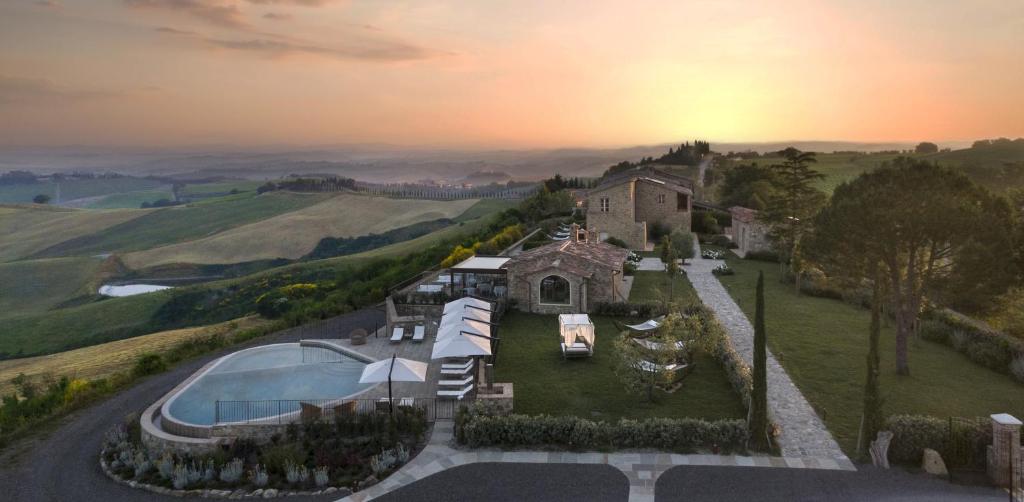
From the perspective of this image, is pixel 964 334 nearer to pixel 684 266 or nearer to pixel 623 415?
pixel 623 415

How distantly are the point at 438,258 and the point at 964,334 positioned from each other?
100ft

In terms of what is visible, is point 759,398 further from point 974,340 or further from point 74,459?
point 74,459

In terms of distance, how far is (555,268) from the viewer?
88.2 ft

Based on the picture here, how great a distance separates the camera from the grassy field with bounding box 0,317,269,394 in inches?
1054

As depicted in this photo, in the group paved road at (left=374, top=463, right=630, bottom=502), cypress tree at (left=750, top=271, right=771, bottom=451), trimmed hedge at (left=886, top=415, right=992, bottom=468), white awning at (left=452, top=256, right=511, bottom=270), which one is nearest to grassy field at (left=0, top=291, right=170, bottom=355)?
white awning at (left=452, top=256, right=511, bottom=270)

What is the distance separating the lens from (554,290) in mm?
27297

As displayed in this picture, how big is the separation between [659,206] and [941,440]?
124ft

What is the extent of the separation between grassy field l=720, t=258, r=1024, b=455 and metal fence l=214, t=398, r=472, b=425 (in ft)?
32.0

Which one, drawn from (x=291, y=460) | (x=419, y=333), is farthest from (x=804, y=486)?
(x=419, y=333)

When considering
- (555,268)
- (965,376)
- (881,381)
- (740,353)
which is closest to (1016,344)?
(965,376)

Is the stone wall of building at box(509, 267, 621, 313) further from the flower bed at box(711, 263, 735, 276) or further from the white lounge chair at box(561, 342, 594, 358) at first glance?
the flower bed at box(711, 263, 735, 276)

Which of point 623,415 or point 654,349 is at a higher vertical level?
point 654,349

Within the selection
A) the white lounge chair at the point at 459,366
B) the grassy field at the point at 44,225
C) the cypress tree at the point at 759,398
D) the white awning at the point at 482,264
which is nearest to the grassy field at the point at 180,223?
the grassy field at the point at 44,225

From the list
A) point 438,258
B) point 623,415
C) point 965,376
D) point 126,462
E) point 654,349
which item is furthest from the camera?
point 438,258
